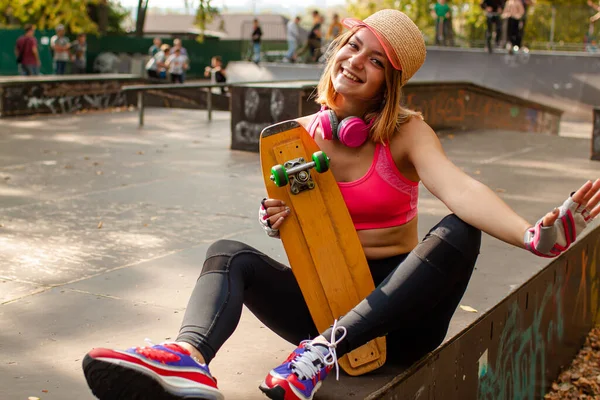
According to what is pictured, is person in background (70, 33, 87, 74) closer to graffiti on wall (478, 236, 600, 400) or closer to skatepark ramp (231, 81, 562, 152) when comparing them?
skatepark ramp (231, 81, 562, 152)

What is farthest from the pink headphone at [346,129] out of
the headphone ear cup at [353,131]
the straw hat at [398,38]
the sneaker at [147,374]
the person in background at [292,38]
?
the person in background at [292,38]

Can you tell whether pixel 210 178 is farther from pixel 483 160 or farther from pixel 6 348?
pixel 6 348

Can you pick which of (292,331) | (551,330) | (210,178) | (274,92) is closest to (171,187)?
(210,178)

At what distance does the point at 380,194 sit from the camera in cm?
289

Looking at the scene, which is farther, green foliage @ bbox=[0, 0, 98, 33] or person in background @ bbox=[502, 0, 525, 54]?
green foliage @ bbox=[0, 0, 98, 33]

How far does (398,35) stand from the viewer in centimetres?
288

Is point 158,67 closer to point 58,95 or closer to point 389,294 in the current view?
point 58,95

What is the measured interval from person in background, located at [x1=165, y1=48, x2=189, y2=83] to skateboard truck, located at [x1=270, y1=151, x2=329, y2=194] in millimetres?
20374

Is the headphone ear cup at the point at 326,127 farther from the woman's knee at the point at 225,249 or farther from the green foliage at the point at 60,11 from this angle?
the green foliage at the point at 60,11

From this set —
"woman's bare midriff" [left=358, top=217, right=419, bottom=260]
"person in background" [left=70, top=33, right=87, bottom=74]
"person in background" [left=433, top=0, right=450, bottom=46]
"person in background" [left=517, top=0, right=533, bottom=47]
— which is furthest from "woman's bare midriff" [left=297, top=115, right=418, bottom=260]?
"person in background" [left=70, top=33, right=87, bottom=74]

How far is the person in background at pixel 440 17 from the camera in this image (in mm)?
23234

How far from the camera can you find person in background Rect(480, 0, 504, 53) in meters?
20.6

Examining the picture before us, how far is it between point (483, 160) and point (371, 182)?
7.31 m

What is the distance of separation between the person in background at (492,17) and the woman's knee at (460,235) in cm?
1902
